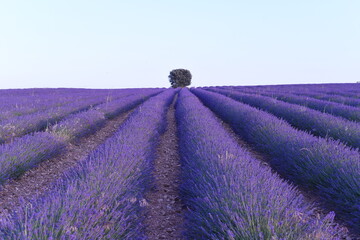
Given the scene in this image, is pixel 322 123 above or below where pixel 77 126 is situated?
above

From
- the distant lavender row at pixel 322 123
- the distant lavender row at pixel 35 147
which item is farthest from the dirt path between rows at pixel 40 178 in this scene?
the distant lavender row at pixel 322 123

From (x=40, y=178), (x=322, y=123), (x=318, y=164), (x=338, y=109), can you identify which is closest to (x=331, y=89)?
(x=338, y=109)

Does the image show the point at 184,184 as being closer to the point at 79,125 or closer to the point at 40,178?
the point at 40,178

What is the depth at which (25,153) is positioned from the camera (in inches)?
176

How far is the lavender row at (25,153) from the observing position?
13.1ft

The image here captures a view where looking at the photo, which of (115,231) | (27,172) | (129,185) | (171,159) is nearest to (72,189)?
(115,231)

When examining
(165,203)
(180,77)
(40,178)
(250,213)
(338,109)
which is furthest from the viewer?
(180,77)

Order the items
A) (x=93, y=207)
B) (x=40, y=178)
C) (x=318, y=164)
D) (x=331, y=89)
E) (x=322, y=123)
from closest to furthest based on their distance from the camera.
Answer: (x=93, y=207) < (x=318, y=164) < (x=40, y=178) < (x=322, y=123) < (x=331, y=89)

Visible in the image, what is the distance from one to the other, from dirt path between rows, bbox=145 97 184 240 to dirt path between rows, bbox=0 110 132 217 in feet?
3.62

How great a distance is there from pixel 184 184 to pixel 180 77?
165ft

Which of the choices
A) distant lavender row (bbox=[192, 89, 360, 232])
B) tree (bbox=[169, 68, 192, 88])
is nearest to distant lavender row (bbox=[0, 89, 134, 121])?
distant lavender row (bbox=[192, 89, 360, 232])

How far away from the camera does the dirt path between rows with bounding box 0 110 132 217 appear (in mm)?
3564

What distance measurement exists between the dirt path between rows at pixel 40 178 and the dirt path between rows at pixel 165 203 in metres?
1.10

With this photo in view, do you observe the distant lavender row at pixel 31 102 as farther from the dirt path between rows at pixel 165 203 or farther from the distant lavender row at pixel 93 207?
the distant lavender row at pixel 93 207
